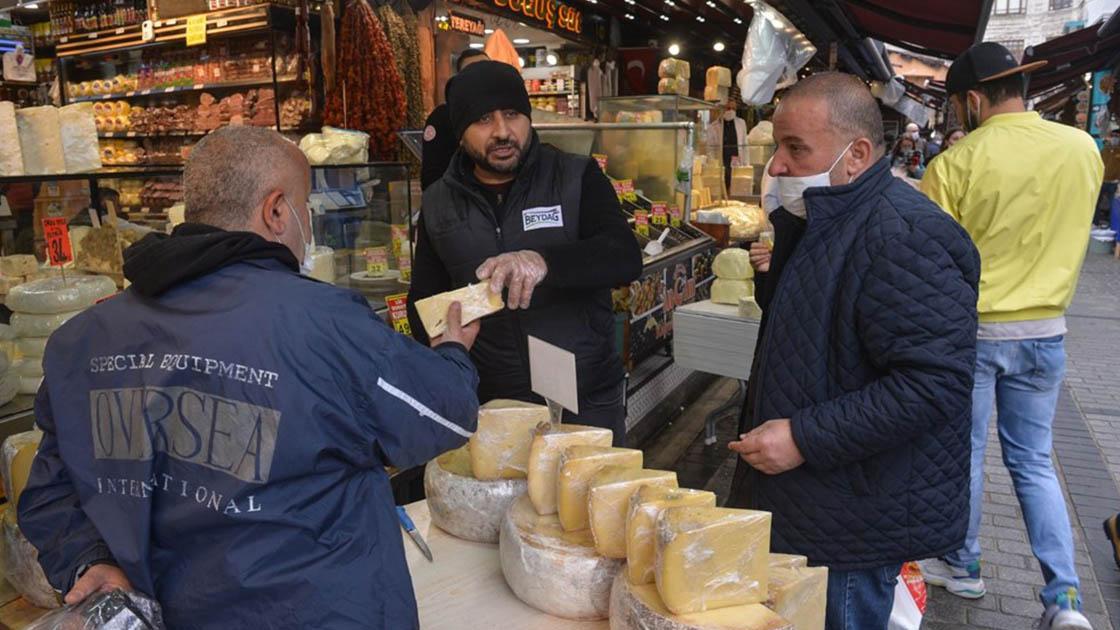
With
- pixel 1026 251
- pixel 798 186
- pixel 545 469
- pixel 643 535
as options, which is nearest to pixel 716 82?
pixel 1026 251

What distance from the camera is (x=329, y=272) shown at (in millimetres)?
3061

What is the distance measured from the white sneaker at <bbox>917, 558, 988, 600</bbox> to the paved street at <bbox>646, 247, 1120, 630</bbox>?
1.3 inches

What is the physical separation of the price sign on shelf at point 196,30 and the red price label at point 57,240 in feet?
16.2

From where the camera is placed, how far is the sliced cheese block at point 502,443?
1774 mm

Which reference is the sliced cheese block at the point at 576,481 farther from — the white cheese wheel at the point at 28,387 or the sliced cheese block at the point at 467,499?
the white cheese wheel at the point at 28,387

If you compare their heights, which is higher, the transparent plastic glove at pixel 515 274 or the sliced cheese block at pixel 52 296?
Result: the transparent plastic glove at pixel 515 274

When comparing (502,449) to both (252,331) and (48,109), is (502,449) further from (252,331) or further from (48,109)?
(48,109)

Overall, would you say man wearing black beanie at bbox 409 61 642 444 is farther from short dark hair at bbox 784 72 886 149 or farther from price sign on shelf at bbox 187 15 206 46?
price sign on shelf at bbox 187 15 206 46

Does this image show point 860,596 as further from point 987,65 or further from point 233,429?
point 987,65

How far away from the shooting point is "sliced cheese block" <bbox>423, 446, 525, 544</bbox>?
177 centimetres

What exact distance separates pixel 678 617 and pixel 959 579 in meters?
2.80

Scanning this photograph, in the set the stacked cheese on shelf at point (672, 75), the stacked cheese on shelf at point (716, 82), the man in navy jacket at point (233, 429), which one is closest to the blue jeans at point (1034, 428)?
the man in navy jacket at point (233, 429)

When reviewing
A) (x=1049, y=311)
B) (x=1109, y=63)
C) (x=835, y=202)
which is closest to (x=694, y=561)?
(x=835, y=202)

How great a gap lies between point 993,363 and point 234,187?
293 cm
